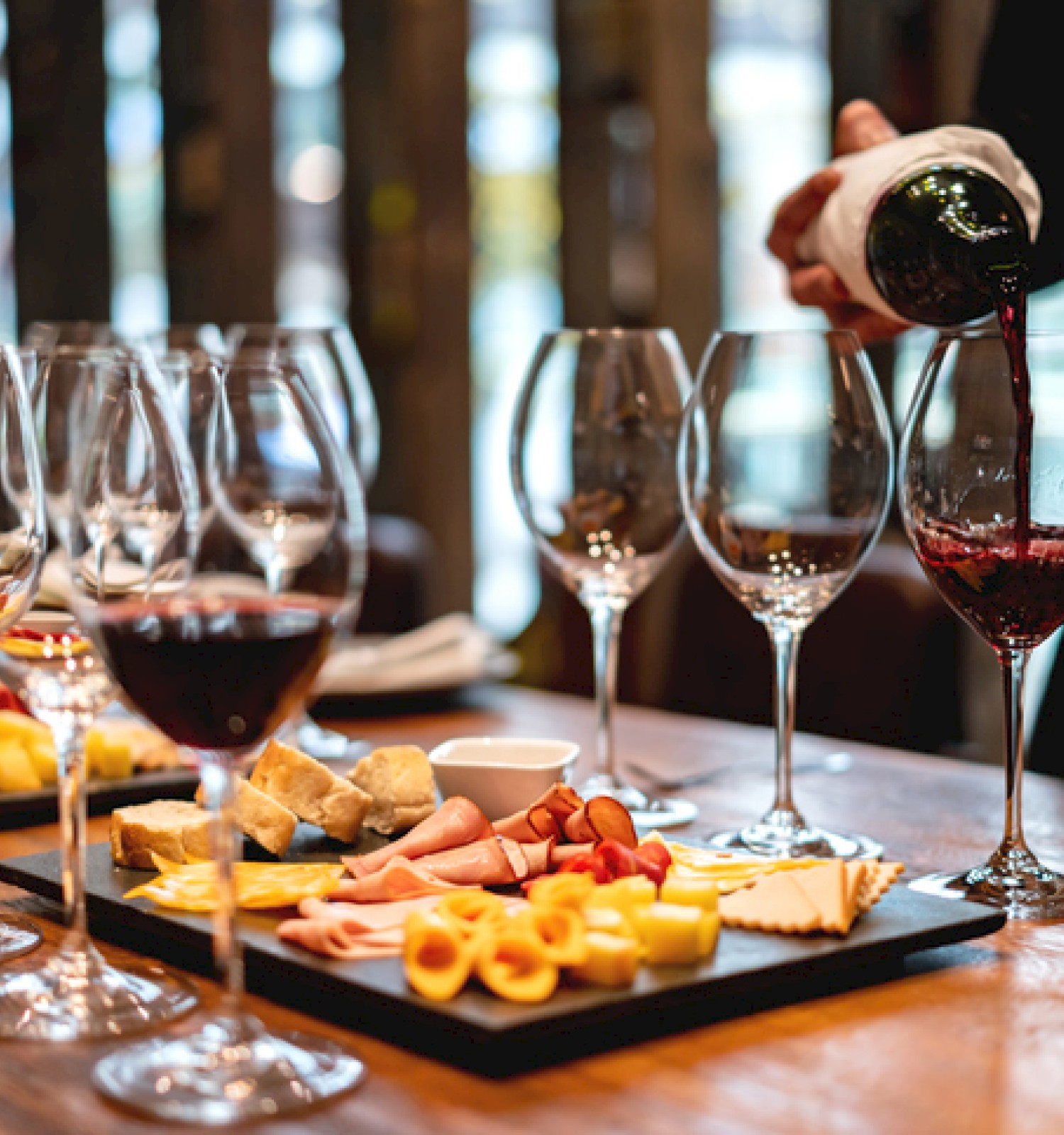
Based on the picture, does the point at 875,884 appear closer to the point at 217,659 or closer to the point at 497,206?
the point at 217,659

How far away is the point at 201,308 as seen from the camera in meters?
5.96

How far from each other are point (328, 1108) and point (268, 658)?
0.18 metres

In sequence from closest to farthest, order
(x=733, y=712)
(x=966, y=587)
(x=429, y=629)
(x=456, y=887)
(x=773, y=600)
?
(x=456, y=887)
(x=966, y=587)
(x=773, y=600)
(x=429, y=629)
(x=733, y=712)

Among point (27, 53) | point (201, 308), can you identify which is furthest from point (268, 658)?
point (27, 53)

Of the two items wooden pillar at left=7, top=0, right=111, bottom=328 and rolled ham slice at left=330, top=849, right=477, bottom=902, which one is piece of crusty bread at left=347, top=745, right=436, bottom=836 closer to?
rolled ham slice at left=330, top=849, right=477, bottom=902

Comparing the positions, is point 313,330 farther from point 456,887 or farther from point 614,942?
point 614,942

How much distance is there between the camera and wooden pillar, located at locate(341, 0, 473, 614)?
4324mm

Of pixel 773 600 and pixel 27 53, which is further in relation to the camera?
pixel 27 53

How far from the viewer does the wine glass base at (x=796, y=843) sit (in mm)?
1084

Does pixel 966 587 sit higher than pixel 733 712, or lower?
higher

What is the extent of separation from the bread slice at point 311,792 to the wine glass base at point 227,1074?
289 millimetres

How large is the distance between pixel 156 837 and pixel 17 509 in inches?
8.2

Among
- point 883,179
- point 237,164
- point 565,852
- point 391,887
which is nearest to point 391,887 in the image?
point 391,887

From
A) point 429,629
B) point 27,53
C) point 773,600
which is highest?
point 27,53
